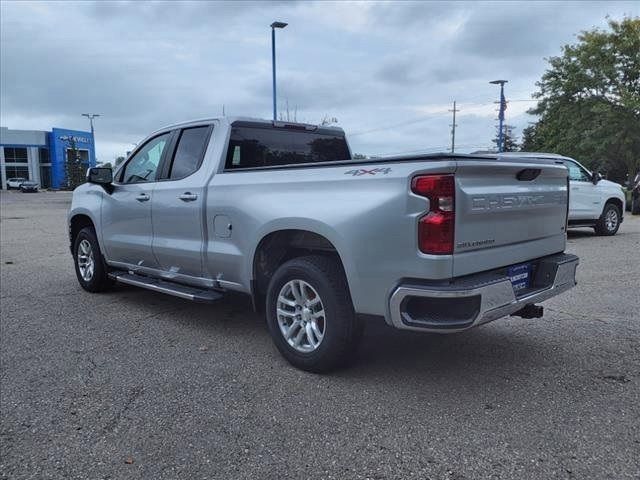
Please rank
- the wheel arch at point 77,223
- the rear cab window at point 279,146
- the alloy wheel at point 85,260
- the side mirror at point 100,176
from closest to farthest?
the rear cab window at point 279,146 → the side mirror at point 100,176 → the alloy wheel at point 85,260 → the wheel arch at point 77,223

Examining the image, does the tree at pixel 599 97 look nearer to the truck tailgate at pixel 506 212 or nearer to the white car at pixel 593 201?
the white car at pixel 593 201

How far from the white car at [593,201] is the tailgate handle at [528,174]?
8.13 m

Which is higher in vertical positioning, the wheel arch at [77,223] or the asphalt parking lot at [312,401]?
the wheel arch at [77,223]

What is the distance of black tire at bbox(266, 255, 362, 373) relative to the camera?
374cm

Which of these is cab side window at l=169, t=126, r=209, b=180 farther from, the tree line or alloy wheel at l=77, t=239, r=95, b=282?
the tree line

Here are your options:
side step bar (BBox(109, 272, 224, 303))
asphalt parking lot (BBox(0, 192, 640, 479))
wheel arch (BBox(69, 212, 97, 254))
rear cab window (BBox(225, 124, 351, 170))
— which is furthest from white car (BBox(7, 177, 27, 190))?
rear cab window (BBox(225, 124, 351, 170))

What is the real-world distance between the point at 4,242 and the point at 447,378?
12160 millimetres

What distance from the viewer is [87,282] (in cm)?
694

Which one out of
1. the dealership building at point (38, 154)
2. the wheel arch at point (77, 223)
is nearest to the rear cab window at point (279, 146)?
the wheel arch at point (77, 223)

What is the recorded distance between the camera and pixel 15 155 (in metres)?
75.1

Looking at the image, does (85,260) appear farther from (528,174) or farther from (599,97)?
(599,97)

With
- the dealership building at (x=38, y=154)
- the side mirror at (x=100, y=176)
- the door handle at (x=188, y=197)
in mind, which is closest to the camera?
the door handle at (x=188, y=197)

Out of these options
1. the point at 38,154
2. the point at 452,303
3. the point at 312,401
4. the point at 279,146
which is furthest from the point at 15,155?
the point at 452,303

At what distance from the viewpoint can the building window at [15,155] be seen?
74.5 m
